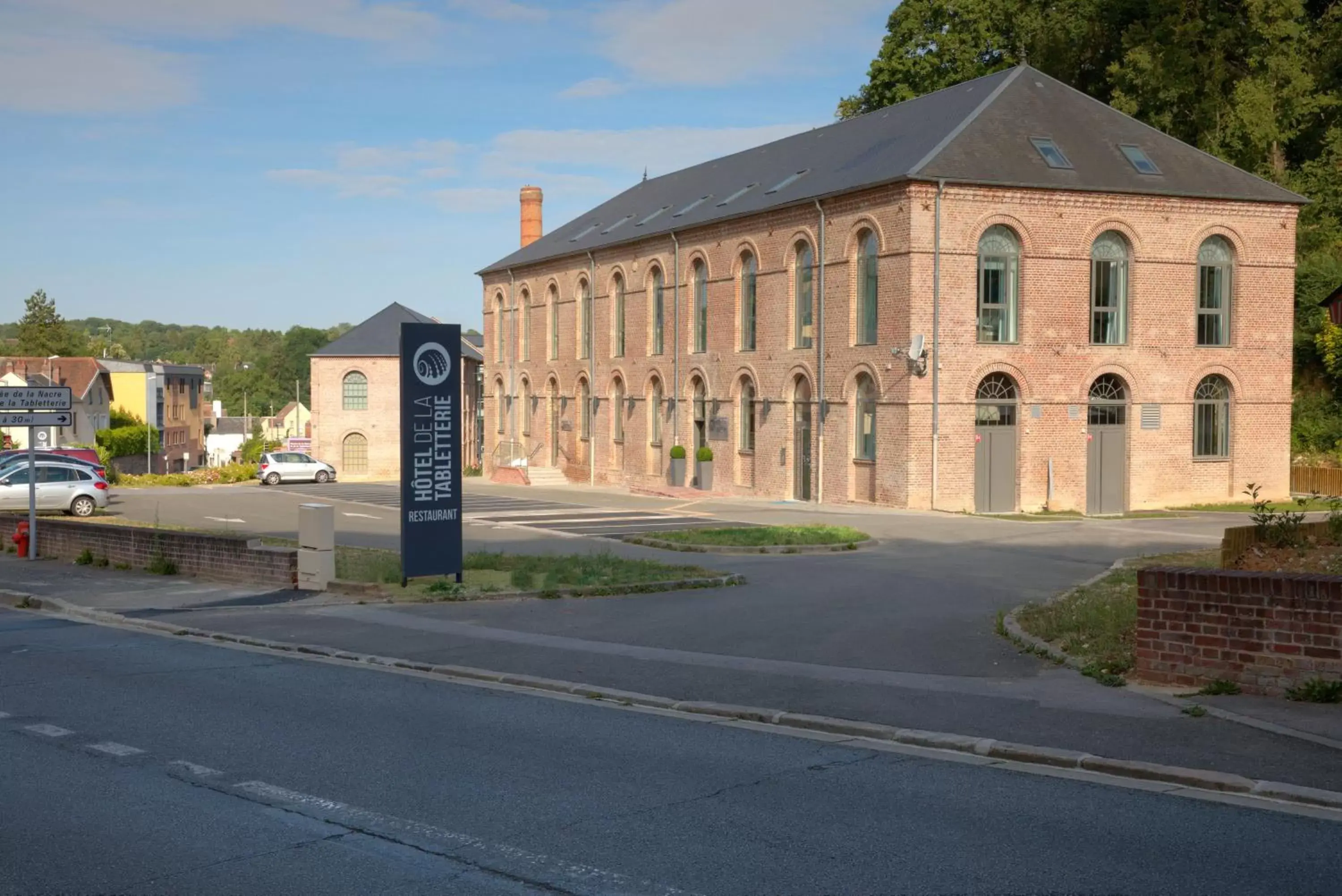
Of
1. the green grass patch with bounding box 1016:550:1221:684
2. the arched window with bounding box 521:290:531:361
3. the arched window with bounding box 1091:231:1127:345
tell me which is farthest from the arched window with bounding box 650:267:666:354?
the green grass patch with bounding box 1016:550:1221:684

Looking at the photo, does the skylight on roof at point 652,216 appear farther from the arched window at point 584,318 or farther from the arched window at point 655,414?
the arched window at point 655,414

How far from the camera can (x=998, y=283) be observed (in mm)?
37094

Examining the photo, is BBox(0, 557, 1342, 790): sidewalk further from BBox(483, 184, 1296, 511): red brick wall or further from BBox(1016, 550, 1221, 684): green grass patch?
BBox(483, 184, 1296, 511): red brick wall

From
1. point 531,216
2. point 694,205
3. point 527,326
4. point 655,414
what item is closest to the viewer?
point 694,205

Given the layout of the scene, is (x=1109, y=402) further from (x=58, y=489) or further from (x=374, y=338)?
(x=374, y=338)

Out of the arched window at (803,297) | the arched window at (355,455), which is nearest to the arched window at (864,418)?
the arched window at (803,297)

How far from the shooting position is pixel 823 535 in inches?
1029

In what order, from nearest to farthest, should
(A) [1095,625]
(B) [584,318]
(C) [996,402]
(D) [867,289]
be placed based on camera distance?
(A) [1095,625], (C) [996,402], (D) [867,289], (B) [584,318]

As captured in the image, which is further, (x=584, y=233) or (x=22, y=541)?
(x=584, y=233)

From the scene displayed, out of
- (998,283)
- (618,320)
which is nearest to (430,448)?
(998,283)

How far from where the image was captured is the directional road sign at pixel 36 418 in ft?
85.8

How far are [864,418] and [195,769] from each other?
30830mm

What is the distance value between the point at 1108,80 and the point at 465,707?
46.4 m

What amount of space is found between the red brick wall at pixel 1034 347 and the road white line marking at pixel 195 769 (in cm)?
2837
